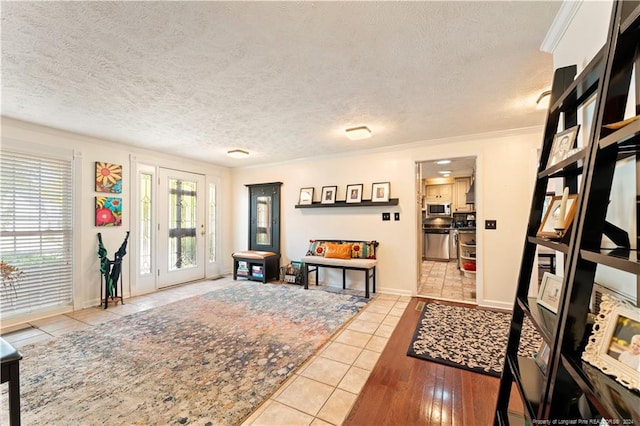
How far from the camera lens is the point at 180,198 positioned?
507cm

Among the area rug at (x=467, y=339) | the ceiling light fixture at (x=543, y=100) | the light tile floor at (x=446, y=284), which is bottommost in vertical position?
the light tile floor at (x=446, y=284)

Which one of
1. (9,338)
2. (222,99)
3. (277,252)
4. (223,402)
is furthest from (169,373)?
(277,252)

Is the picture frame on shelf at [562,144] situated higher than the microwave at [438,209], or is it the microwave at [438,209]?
the picture frame on shelf at [562,144]

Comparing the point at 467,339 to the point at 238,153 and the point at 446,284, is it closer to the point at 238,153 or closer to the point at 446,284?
the point at 446,284

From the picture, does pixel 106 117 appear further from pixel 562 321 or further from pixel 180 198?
pixel 562 321

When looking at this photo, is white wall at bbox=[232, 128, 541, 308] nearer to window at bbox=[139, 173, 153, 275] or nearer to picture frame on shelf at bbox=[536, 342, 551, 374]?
window at bbox=[139, 173, 153, 275]

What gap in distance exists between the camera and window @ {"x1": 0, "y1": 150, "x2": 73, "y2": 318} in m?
3.09

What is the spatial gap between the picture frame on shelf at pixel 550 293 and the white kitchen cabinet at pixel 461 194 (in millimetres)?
6882

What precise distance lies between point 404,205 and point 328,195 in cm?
138

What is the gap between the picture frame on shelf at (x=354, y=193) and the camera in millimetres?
4598

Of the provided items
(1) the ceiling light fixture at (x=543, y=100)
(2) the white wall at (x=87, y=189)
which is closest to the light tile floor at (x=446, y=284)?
(1) the ceiling light fixture at (x=543, y=100)

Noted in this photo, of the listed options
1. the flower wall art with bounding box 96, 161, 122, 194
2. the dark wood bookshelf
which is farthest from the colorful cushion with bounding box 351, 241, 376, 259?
the flower wall art with bounding box 96, 161, 122, 194

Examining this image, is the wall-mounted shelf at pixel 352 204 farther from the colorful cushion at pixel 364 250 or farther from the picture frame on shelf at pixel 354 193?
the colorful cushion at pixel 364 250

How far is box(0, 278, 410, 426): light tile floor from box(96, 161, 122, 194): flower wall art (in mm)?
1715
